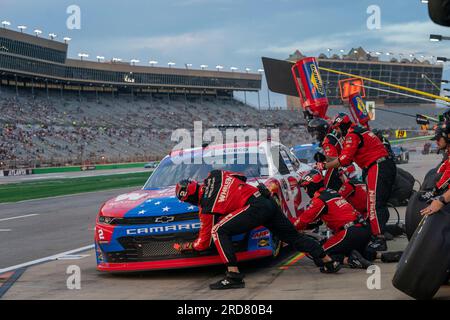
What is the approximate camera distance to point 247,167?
29.2 ft

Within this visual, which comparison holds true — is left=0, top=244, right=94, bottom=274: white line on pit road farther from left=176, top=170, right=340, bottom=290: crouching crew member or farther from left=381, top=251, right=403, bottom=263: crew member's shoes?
left=381, top=251, right=403, bottom=263: crew member's shoes

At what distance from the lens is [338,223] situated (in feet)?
25.6

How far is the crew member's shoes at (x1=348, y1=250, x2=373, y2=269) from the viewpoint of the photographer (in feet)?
24.7

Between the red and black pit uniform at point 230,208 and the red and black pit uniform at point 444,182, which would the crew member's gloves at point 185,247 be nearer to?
the red and black pit uniform at point 230,208

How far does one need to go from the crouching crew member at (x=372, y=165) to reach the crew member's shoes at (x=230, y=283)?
2.66 metres

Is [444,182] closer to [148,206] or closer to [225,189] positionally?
[225,189]

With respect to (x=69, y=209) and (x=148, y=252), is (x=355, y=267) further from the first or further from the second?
(x=69, y=209)

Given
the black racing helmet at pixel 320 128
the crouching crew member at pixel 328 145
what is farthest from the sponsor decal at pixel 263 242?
the black racing helmet at pixel 320 128

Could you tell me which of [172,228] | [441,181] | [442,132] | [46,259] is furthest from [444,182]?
[46,259]

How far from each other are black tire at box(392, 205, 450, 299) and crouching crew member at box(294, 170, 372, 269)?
224 cm

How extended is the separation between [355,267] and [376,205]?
4.77ft

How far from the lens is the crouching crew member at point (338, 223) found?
7727mm

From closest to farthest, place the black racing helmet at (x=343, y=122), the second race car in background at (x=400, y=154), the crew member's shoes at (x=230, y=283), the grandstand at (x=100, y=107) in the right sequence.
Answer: the crew member's shoes at (x=230, y=283)
the black racing helmet at (x=343, y=122)
the second race car in background at (x=400, y=154)
the grandstand at (x=100, y=107)
